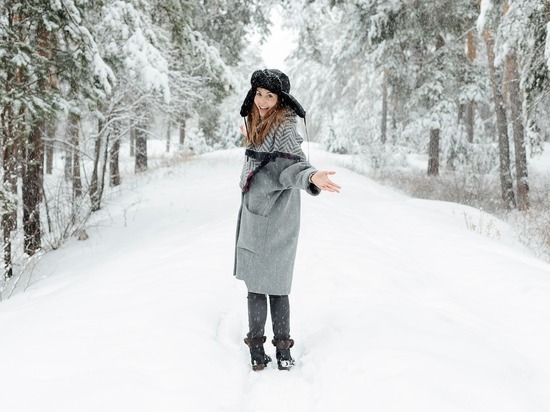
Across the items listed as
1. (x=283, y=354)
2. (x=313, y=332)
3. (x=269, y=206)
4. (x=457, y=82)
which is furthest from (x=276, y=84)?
(x=457, y=82)

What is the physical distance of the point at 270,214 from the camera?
110 inches

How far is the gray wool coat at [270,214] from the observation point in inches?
108

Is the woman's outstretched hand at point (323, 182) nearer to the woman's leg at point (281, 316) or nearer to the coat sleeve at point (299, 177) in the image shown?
the coat sleeve at point (299, 177)

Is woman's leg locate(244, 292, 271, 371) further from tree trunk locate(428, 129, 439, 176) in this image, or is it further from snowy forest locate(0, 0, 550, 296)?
tree trunk locate(428, 129, 439, 176)

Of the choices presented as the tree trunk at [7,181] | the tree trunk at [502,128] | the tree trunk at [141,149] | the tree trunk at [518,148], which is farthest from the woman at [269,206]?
the tree trunk at [141,149]

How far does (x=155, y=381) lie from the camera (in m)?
2.48

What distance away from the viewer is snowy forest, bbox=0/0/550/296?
6449 millimetres

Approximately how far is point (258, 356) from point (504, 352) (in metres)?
1.67

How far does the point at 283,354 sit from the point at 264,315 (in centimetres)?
28

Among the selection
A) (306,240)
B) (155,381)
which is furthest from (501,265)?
(155,381)

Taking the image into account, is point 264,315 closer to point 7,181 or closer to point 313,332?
point 313,332

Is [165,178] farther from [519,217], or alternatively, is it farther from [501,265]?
[501,265]

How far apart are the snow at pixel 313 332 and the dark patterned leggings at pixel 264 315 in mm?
249

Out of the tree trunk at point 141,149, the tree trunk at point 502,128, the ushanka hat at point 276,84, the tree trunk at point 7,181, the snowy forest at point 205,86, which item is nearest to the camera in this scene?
the ushanka hat at point 276,84
